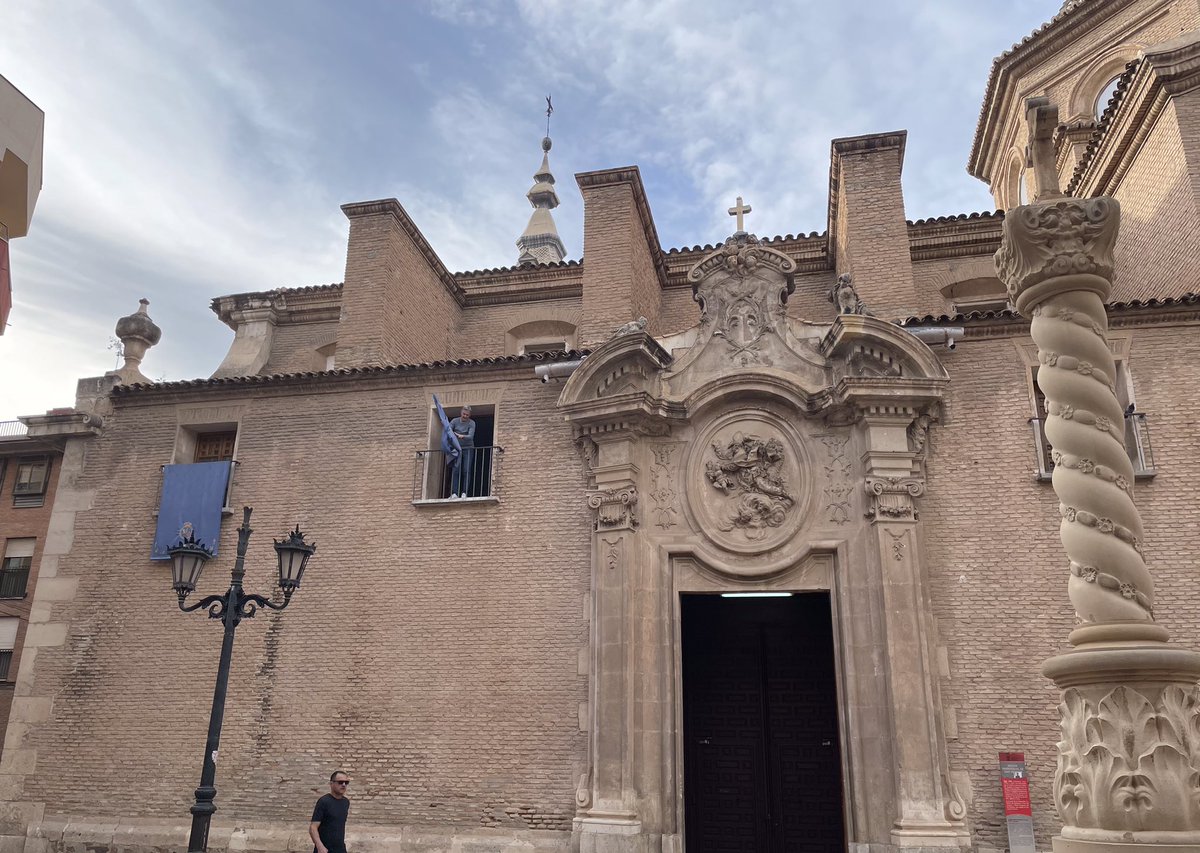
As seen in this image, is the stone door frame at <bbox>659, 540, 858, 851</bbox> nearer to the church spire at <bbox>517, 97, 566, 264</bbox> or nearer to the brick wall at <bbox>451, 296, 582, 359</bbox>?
the brick wall at <bbox>451, 296, 582, 359</bbox>

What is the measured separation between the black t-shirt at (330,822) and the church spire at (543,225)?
31.4m

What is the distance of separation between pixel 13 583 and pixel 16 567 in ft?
0.88

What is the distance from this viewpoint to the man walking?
8.59 meters

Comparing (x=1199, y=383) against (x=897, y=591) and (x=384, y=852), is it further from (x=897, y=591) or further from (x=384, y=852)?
(x=384, y=852)

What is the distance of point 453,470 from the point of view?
13.1 metres

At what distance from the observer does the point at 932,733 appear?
10.2 meters

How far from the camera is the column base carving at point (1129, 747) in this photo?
16.2 feet

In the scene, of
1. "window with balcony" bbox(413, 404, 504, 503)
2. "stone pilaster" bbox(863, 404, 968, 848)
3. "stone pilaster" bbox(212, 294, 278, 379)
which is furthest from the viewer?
"stone pilaster" bbox(212, 294, 278, 379)

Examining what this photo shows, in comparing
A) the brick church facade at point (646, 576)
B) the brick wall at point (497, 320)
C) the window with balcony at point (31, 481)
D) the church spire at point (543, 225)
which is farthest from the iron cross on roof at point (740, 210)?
the church spire at point (543, 225)

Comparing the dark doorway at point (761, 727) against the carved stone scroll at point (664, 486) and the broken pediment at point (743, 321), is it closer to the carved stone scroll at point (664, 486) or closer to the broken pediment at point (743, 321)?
the carved stone scroll at point (664, 486)

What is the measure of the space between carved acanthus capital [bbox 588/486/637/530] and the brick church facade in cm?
4

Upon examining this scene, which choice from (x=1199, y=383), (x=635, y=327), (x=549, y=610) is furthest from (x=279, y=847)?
(x=1199, y=383)

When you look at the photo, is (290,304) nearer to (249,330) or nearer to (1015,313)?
(249,330)

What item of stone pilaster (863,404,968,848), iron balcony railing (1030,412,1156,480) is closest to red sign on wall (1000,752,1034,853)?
stone pilaster (863,404,968,848)
